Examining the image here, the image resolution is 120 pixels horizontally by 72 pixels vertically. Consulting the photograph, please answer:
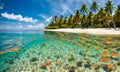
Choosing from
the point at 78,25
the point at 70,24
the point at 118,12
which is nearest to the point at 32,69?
the point at 118,12

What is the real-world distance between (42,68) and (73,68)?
157 cm

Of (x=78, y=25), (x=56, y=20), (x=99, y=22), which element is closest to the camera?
(x=99, y=22)

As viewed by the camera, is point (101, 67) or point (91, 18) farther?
point (91, 18)

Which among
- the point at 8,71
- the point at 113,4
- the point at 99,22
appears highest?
the point at 113,4

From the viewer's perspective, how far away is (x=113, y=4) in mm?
40688

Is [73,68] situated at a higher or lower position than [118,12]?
lower

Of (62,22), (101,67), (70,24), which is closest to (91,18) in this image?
(70,24)

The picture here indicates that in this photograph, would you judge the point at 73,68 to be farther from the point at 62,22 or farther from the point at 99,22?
the point at 62,22

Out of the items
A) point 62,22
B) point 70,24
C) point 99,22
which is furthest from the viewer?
point 62,22

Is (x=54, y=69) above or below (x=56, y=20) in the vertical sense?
below

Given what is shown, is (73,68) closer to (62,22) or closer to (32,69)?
(32,69)

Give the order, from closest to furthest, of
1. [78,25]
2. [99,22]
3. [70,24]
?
[99,22], [78,25], [70,24]

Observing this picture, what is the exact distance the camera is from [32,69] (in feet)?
21.1

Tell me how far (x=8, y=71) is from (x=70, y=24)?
220 ft
